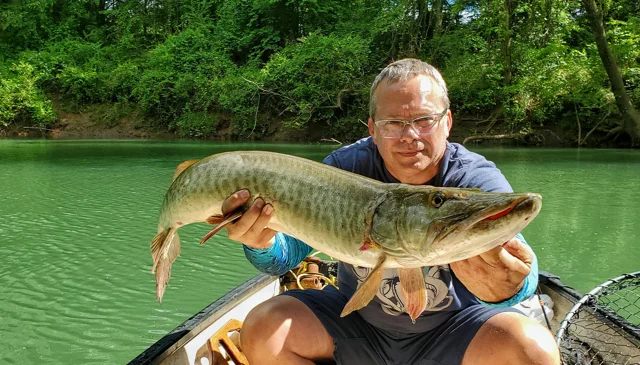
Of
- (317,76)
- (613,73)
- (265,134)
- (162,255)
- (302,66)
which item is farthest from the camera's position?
(265,134)

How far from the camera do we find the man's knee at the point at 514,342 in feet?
5.57

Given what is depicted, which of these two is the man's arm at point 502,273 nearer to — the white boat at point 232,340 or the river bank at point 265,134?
the white boat at point 232,340

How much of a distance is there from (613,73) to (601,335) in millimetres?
16780


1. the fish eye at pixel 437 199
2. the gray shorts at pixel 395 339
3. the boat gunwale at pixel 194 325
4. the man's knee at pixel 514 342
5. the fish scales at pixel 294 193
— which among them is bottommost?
the boat gunwale at pixel 194 325

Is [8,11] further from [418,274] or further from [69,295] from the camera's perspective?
[418,274]

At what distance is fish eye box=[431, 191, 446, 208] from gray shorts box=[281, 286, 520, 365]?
632 mm

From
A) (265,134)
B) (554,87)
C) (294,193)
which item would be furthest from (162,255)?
(265,134)

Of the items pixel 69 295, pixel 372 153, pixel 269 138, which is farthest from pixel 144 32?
pixel 372 153

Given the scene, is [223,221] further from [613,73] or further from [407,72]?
[613,73]

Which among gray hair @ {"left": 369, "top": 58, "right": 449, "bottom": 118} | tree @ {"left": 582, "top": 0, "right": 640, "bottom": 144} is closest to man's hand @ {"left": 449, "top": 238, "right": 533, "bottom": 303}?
gray hair @ {"left": 369, "top": 58, "right": 449, "bottom": 118}

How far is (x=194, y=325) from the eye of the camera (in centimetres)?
256

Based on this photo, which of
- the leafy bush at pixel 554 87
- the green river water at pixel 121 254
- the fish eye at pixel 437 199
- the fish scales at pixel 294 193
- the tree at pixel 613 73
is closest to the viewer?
the fish eye at pixel 437 199

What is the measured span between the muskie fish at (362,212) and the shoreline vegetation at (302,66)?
17.5 metres

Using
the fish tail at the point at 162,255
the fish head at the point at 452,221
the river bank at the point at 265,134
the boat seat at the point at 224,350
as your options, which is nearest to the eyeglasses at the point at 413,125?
the fish head at the point at 452,221
